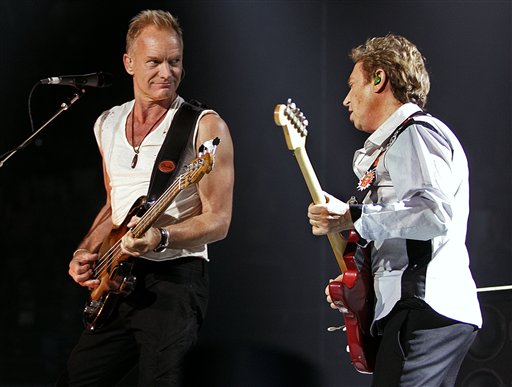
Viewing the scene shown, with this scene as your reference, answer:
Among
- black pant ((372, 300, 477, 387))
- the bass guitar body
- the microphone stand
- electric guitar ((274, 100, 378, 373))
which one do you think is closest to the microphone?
the microphone stand

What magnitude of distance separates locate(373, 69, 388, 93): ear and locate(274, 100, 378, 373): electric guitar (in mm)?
255

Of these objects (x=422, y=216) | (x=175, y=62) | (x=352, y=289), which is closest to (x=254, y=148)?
(x=175, y=62)

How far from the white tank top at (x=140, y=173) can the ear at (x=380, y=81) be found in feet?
2.42

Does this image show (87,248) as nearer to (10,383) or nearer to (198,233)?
(198,233)

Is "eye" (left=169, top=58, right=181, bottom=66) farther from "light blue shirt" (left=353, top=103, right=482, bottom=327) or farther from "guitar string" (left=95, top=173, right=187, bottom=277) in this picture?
"light blue shirt" (left=353, top=103, right=482, bottom=327)

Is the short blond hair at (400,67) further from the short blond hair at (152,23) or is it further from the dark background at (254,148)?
the dark background at (254,148)

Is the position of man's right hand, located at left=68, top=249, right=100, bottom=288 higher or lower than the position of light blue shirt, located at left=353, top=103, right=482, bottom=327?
lower

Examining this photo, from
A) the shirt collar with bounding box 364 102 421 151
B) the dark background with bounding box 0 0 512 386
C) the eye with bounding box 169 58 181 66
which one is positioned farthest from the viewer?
A: the dark background with bounding box 0 0 512 386

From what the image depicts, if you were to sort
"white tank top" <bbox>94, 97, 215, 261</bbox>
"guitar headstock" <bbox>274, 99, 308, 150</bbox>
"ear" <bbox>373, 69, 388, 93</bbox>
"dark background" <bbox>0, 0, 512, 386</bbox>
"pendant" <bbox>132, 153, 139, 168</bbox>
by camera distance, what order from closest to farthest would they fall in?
"guitar headstock" <bbox>274, 99, 308, 150</bbox>, "ear" <bbox>373, 69, 388, 93</bbox>, "white tank top" <bbox>94, 97, 215, 261</bbox>, "pendant" <bbox>132, 153, 139, 168</bbox>, "dark background" <bbox>0, 0, 512, 386</bbox>

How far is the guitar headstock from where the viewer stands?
2.29 meters

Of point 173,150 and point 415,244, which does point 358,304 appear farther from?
point 173,150

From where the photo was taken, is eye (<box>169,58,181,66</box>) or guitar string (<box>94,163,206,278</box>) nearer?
guitar string (<box>94,163,206,278</box>)

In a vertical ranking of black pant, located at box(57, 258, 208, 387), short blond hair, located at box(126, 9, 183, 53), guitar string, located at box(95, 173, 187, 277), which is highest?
short blond hair, located at box(126, 9, 183, 53)

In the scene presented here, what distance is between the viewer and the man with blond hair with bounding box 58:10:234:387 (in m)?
2.76
